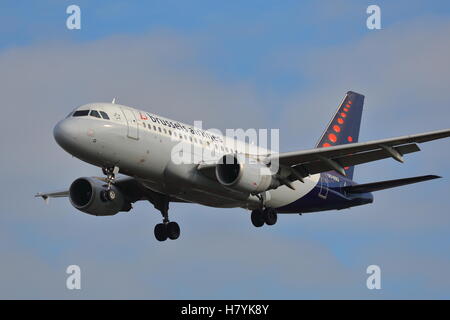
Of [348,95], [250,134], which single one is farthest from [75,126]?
[348,95]

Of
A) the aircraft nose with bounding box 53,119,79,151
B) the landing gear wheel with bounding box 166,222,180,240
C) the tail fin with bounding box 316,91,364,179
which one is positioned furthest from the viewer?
the tail fin with bounding box 316,91,364,179

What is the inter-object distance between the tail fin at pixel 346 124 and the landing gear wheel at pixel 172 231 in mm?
9774

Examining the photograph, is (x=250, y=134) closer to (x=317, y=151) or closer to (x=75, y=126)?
(x=317, y=151)

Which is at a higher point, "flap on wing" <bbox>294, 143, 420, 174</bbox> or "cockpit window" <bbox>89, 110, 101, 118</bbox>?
"cockpit window" <bbox>89, 110, 101, 118</bbox>

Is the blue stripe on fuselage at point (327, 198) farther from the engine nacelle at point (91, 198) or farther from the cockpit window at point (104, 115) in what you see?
the cockpit window at point (104, 115)

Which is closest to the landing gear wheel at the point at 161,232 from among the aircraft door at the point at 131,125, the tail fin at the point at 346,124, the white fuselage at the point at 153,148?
the white fuselage at the point at 153,148

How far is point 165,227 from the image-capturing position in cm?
4806

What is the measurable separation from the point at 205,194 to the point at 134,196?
4.79 m

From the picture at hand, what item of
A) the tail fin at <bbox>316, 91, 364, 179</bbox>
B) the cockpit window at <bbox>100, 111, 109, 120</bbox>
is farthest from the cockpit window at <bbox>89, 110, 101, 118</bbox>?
the tail fin at <bbox>316, 91, 364, 179</bbox>

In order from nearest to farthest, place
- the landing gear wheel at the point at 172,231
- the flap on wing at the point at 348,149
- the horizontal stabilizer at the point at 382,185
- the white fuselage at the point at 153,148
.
Result: 1. the white fuselage at the point at 153,148
2. the flap on wing at the point at 348,149
3. the horizontal stabilizer at the point at 382,185
4. the landing gear wheel at the point at 172,231

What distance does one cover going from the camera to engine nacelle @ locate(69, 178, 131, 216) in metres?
45.5

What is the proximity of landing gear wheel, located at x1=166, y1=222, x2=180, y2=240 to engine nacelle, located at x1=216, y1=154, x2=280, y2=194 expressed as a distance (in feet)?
20.8

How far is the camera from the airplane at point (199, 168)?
40375 millimetres

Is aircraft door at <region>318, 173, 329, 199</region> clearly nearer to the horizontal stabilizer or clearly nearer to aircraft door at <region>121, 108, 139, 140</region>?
the horizontal stabilizer
